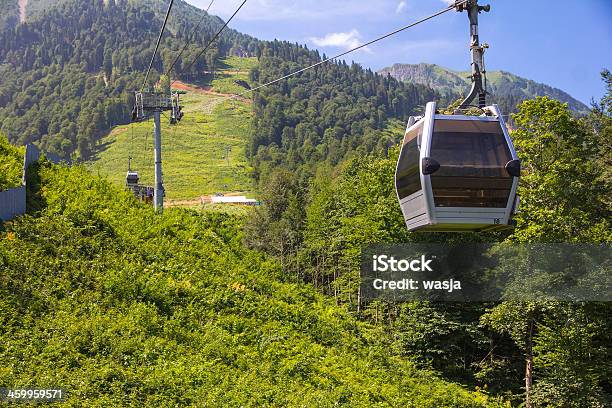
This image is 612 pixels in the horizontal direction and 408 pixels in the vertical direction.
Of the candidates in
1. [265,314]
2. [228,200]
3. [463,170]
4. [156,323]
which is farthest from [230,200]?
[463,170]

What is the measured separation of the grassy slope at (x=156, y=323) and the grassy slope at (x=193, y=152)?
79.6 metres

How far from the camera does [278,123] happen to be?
168500 millimetres

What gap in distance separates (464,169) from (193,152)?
13609 cm

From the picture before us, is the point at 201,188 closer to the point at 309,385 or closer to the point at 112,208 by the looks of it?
the point at 112,208

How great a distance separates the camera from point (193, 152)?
142375mm

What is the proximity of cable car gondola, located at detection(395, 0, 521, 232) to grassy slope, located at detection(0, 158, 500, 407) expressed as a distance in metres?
7.64

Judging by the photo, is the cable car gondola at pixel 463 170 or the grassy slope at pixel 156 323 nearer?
the cable car gondola at pixel 463 170

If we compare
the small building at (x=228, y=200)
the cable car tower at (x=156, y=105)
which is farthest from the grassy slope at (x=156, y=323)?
the small building at (x=228, y=200)

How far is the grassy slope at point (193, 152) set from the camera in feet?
389

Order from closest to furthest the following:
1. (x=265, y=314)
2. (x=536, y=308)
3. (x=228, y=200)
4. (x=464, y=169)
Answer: (x=464, y=169) → (x=265, y=314) → (x=536, y=308) → (x=228, y=200)

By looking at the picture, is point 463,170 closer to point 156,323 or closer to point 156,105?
point 156,323

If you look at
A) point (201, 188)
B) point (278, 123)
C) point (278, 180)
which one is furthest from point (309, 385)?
point (278, 123)

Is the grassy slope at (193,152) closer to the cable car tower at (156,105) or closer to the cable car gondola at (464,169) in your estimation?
the cable car tower at (156,105)

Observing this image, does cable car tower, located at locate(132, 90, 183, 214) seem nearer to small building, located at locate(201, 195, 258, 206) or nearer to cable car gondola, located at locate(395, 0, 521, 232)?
cable car gondola, located at locate(395, 0, 521, 232)
